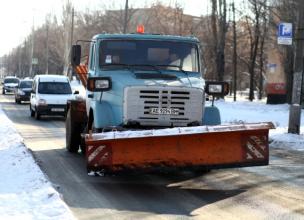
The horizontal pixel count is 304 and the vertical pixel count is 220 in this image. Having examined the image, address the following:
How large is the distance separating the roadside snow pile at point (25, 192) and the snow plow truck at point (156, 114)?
2.98 ft

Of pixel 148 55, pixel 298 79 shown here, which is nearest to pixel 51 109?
pixel 298 79

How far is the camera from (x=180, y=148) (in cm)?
840

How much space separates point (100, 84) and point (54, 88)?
1448 centimetres

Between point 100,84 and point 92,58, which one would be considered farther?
point 92,58

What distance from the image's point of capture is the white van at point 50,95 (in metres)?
22.3

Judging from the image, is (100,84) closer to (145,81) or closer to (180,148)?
(145,81)

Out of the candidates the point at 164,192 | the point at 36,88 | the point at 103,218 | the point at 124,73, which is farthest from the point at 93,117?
the point at 36,88

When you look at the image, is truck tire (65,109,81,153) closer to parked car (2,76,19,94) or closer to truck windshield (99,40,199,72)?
truck windshield (99,40,199,72)

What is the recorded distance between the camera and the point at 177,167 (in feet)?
27.5

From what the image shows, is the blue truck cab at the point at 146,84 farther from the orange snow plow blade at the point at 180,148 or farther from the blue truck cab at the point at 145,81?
the orange snow plow blade at the point at 180,148

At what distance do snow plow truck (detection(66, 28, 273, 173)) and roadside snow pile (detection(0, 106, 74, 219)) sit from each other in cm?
91

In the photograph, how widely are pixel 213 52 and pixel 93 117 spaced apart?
104 feet

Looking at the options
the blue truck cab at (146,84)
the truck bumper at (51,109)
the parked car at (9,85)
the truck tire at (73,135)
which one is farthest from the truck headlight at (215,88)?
the parked car at (9,85)

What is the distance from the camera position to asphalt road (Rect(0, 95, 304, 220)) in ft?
24.0
